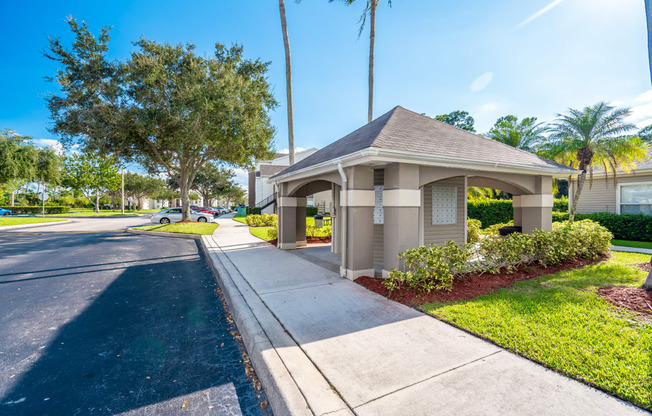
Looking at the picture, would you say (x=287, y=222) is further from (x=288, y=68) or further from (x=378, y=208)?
(x=288, y=68)

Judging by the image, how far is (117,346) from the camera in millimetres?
3740

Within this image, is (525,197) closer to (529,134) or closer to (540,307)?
(540,307)

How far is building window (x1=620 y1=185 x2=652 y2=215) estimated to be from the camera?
12227mm

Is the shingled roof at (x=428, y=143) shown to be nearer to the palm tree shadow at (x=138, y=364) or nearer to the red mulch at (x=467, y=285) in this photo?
the red mulch at (x=467, y=285)

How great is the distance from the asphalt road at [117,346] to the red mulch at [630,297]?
5.62 m

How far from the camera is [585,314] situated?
4129 mm

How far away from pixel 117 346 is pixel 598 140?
17.5 metres

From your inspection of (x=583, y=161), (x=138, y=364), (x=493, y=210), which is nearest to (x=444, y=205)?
(x=138, y=364)

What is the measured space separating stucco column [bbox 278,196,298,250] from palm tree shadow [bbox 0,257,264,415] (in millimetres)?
5207

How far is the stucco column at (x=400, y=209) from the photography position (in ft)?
19.3

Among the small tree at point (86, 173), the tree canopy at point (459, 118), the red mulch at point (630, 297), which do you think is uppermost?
the tree canopy at point (459, 118)

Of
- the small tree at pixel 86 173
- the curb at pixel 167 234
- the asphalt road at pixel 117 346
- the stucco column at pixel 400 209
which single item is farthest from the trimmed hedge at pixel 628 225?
the small tree at pixel 86 173

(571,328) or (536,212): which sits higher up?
(536,212)

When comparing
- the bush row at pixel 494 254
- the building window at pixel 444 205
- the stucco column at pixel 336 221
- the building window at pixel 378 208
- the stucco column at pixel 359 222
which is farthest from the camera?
the stucco column at pixel 336 221
